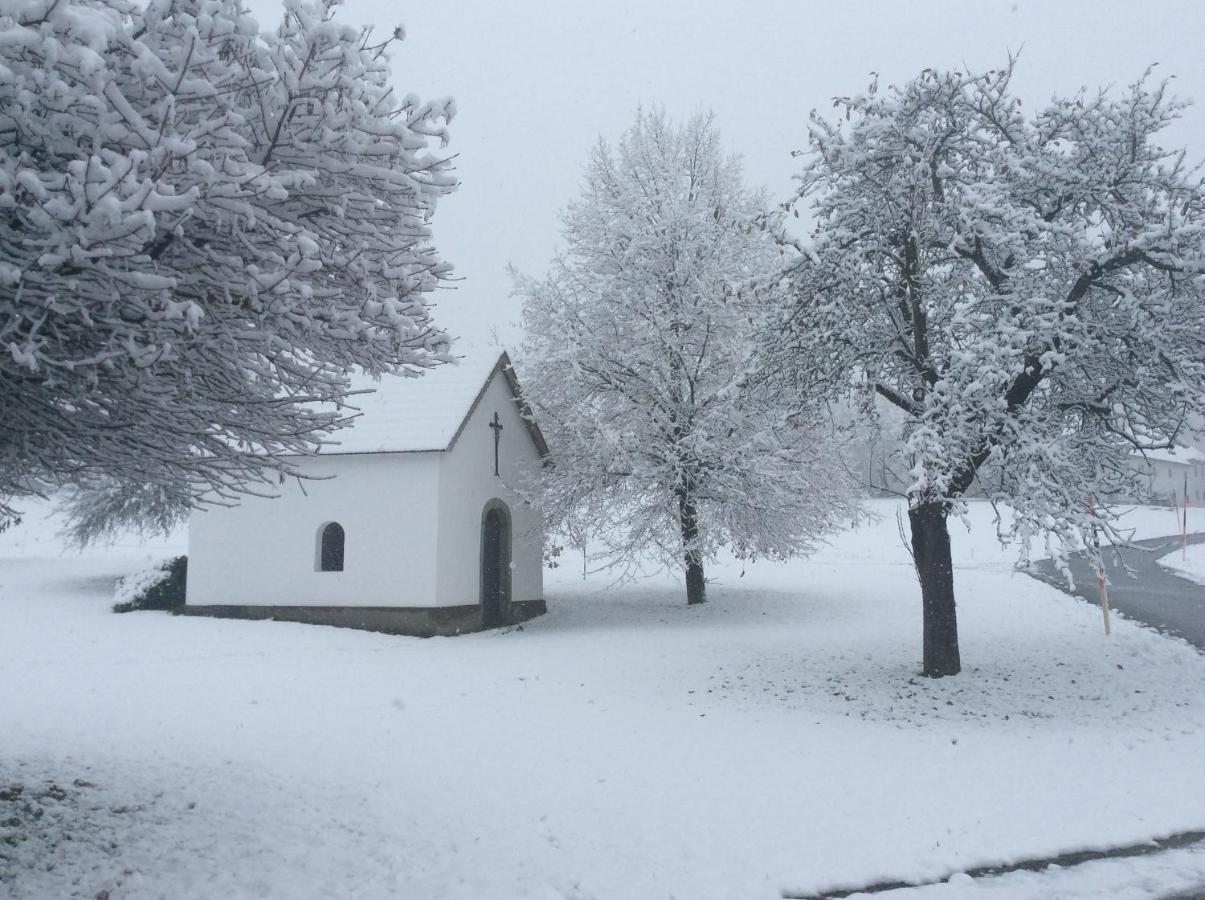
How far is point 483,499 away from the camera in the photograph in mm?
19094

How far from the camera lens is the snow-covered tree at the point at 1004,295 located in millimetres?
9789

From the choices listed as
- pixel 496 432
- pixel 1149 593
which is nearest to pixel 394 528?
pixel 496 432

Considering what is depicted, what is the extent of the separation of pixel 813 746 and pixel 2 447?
7536 mm


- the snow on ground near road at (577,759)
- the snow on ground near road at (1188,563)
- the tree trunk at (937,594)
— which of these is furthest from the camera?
the snow on ground near road at (1188,563)

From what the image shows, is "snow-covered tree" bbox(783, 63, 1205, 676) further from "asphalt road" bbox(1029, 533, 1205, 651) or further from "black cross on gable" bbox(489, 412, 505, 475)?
"black cross on gable" bbox(489, 412, 505, 475)

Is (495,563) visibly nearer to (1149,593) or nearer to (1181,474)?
(1149,593)

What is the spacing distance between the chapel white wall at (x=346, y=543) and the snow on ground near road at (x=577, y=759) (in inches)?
49.7

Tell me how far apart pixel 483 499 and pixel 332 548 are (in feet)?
11.1

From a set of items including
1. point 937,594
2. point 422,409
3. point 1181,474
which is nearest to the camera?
point 937,594

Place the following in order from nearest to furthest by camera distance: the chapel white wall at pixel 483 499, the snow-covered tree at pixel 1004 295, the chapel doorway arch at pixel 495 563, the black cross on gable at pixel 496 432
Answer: the snow-covered tree at pixel 1004 295, the chapel white wall at pixel 483 499, the chapel doorway arch at pixel 495 563, the black cross on gable at pixel 496 432

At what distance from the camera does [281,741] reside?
29.7ft

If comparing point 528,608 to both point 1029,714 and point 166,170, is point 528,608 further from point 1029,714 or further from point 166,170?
point 166,170

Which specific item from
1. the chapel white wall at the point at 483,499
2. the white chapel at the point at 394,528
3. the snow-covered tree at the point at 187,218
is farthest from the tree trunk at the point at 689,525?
the snow-covered tree at the point at 187,218

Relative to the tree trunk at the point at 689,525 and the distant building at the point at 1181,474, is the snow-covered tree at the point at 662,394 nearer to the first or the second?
the tree trunk at the point at 689,525
